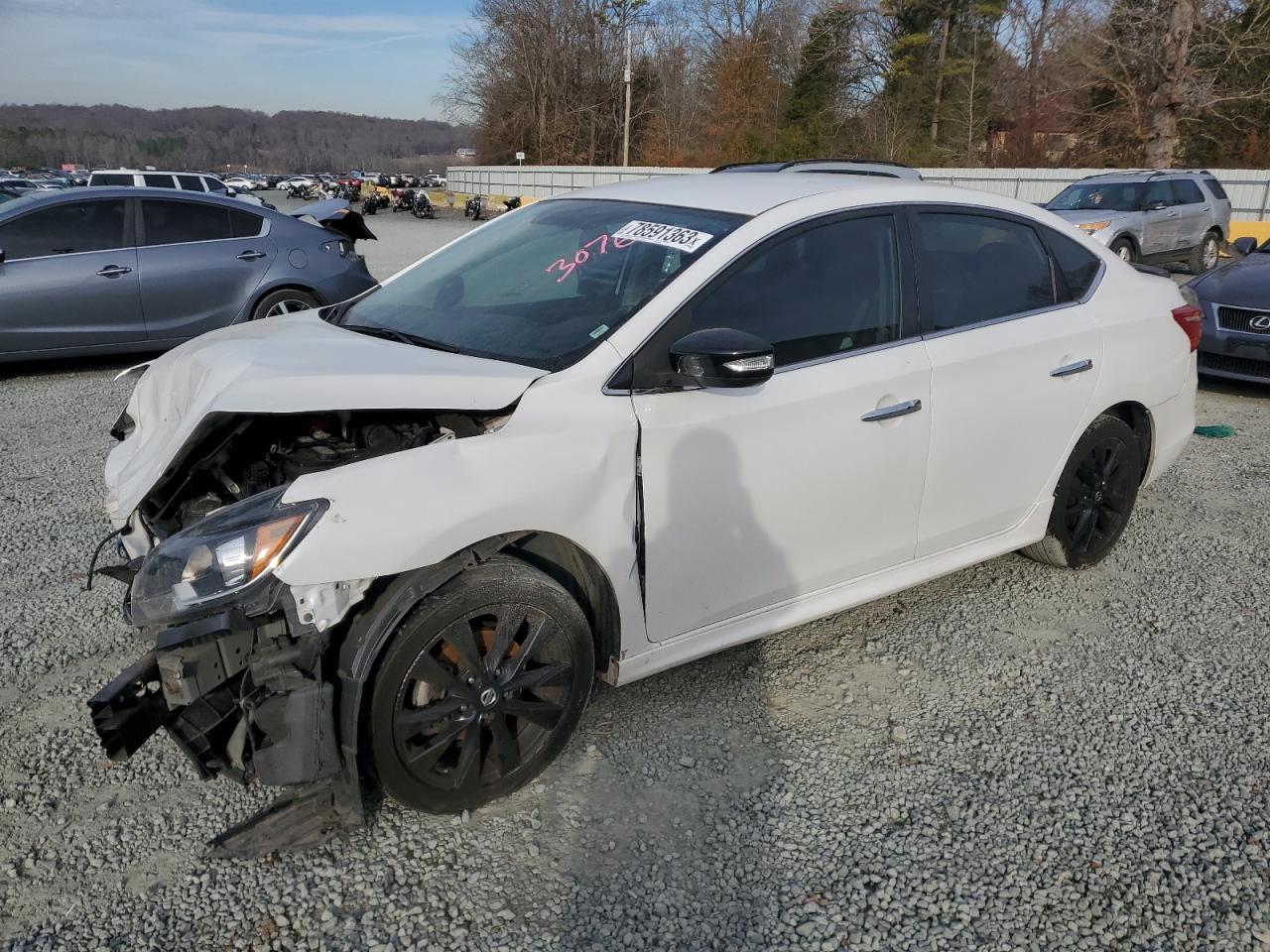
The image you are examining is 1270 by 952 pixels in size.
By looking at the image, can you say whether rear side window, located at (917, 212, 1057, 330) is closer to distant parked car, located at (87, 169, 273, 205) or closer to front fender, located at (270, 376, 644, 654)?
front fender, located at (270, 376, 644, 654)

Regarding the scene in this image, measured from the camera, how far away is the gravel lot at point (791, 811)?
7.88ft

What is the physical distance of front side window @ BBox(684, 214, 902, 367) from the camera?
10.1 feet

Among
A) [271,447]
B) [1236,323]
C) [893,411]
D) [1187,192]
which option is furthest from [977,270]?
[1187,192]

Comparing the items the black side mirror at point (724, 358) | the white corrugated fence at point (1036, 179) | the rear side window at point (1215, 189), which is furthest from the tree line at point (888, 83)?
the black side mirror at point (724, 358)

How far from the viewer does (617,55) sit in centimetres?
5959

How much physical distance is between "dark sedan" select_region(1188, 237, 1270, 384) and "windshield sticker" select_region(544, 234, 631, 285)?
6272 mm

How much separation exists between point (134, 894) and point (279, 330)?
1.86 m

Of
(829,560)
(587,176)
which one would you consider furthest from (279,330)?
(587,176)

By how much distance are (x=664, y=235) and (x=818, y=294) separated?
21.5 inches

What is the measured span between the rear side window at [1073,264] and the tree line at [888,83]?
26262mm

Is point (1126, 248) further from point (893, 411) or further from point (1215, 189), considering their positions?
point (893, 411)

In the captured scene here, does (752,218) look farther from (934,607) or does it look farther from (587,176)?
(587,176)

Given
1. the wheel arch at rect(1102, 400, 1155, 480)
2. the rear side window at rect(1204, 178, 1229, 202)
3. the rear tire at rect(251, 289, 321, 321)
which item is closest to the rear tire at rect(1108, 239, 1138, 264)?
the rear side window at rect(1204, 178, 1229, 202)

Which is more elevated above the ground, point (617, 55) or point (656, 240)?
point (617, 55)
